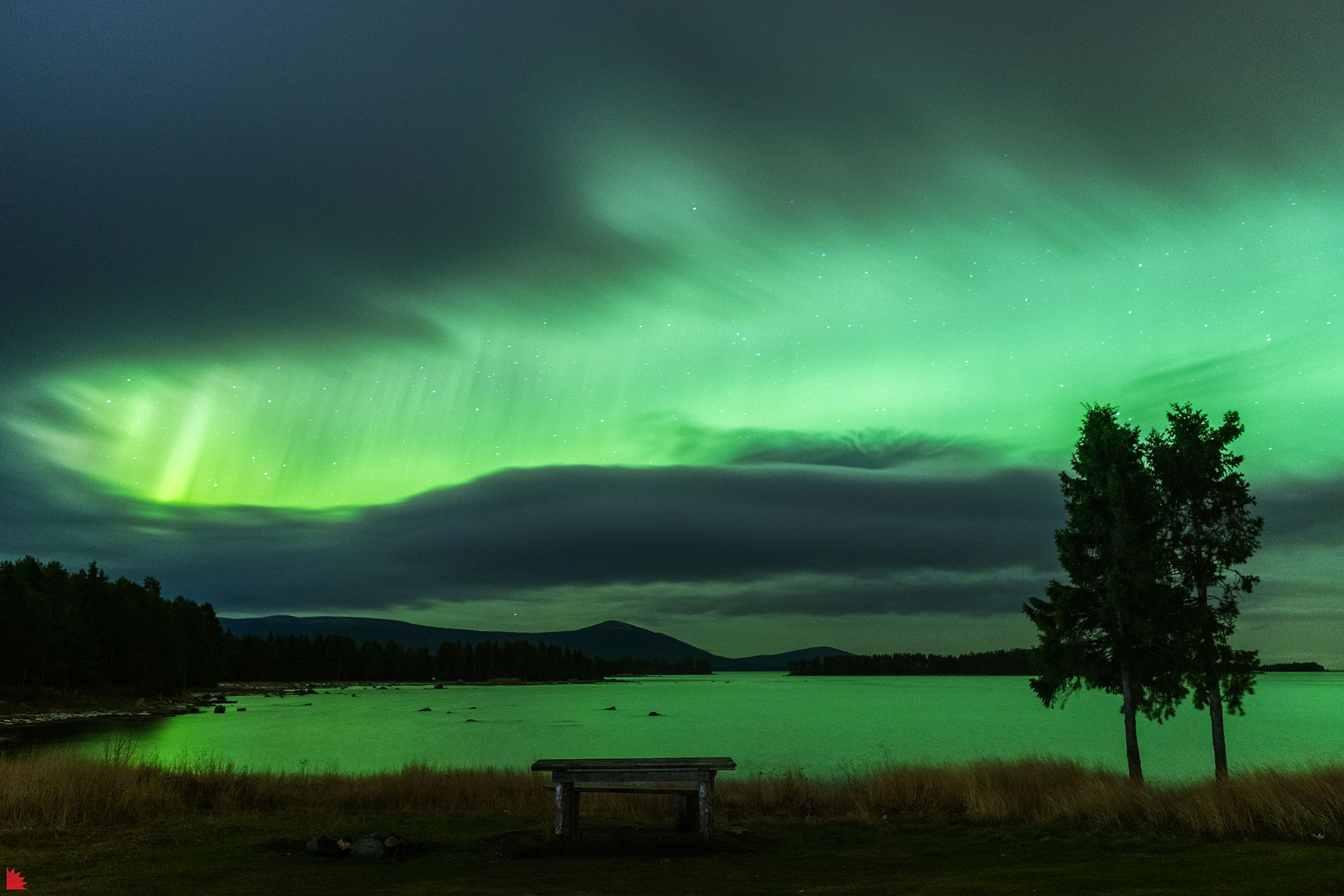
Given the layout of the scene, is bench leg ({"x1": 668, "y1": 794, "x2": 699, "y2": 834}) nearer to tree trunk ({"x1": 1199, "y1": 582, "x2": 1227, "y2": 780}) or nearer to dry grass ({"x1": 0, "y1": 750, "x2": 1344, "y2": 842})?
dry grass ({"x1": 0, "y1": 750, "x2": 1344, "y2": 842})

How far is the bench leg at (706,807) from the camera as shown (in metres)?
13.8

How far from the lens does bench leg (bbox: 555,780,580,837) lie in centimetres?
1374

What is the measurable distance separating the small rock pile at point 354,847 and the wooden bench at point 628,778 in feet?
7.87

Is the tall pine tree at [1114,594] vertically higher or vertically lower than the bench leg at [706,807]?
higher

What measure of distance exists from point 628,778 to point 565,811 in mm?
1232

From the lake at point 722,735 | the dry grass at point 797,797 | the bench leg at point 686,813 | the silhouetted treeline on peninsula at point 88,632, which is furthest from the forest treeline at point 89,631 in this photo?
the bench leg at point 686,813

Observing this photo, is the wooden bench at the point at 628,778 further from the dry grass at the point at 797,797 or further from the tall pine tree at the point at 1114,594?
the tall pine tree at the point at 1114,594

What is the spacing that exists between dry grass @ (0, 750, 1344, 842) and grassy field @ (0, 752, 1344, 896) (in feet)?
0.17

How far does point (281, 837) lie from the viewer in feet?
47.3

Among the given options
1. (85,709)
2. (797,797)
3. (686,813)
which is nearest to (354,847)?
(686,813)

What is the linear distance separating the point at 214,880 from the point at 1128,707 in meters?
22.8

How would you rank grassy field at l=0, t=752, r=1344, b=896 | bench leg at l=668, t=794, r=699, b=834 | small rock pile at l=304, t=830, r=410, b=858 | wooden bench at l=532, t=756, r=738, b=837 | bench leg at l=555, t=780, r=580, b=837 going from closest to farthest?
1. grassy field at l=0, t=752, r=1344, b=896
2. small rock pile at l=304, t=830, r=410, b=858
3. wooden bench at l=532, t=756, r=738, b=837
4. bench leg at l=555, t=780, r=580, b=837
5. bench leg at l=668, t=794, r=699, b=834

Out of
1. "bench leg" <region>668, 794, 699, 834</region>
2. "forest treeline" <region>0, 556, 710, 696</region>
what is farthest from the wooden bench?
"forest treeline" <region>0, 556, 710, 696</region>

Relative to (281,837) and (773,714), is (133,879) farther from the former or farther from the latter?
(773,714)
